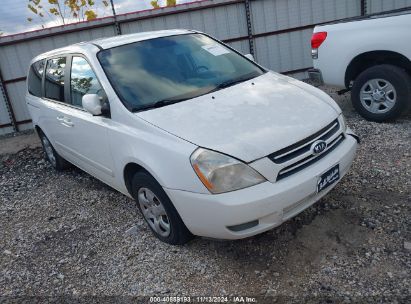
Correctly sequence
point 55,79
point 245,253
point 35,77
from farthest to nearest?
point 35,77 → point 55,79 → point 245,253

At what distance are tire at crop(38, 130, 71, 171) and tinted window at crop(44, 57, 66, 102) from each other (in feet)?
2.93

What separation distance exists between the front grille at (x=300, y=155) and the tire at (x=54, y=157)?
11.7 feet

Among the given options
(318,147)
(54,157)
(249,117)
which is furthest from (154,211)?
(54,157)

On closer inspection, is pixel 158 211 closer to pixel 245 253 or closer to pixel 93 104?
pixel 245 253

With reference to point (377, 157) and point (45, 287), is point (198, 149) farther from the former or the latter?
point (377, 157)

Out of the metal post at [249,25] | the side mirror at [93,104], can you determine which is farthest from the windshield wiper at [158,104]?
the metal post at [249,25]

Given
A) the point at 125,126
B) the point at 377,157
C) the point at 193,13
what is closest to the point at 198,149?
the point at 125,126

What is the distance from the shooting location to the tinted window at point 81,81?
361 centimetres

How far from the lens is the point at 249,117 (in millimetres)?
2926

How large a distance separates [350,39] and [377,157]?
1.72 m

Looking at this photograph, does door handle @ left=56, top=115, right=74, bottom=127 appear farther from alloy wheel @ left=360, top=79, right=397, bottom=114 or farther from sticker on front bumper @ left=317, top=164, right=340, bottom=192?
alloy wheel @ left=360, top=79, right=397, bottom=114

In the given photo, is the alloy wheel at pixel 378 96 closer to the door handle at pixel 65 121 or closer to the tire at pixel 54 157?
the door handle at pixel 65 121

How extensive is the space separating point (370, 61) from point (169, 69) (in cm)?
310

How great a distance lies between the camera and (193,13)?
8.91 m
